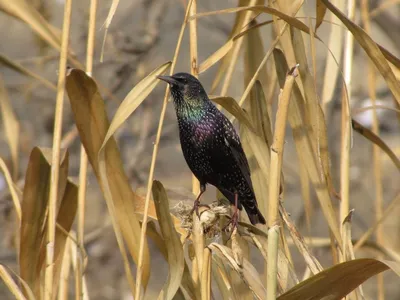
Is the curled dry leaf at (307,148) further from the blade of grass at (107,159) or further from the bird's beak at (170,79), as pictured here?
the blade of grass at (107,159)

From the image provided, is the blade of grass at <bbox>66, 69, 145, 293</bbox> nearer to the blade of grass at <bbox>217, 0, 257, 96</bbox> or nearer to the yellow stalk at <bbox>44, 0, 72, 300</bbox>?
the yellow stalk at <bbox>44, 0, 72, 300</bbox>

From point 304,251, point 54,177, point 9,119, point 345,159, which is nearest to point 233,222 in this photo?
point 304,251

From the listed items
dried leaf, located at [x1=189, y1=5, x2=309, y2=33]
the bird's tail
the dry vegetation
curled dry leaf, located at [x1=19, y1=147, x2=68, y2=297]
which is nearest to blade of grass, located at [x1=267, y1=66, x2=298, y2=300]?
the dry vegetation

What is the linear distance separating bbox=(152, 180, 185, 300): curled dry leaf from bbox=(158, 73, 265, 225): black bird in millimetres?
638

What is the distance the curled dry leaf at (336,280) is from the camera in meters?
1.54

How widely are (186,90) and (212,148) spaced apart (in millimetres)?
243

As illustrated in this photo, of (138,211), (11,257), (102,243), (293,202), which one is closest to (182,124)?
(138,211)

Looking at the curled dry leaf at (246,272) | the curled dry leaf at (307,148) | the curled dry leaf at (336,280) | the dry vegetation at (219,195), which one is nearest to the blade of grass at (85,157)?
the dry vegetation at (219,195)

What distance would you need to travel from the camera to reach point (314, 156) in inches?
77.0

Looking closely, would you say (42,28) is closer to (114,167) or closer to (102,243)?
(114,167)

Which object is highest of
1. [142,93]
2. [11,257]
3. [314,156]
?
[11,257]

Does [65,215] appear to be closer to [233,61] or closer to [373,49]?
[233,61]

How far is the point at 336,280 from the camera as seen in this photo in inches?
62.1

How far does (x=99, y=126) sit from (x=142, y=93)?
0.61 feet
